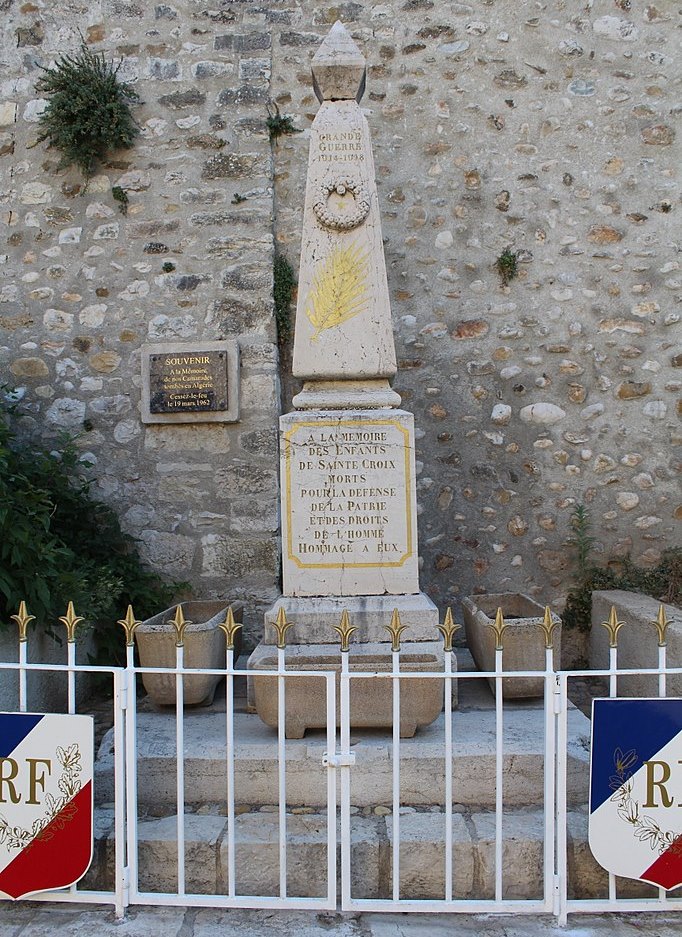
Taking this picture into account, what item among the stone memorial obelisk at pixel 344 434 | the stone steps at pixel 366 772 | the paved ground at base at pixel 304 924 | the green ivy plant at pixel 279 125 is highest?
the green ivy plant at pixel 279 125

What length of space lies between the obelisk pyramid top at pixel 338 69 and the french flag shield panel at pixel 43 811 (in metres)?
3.29

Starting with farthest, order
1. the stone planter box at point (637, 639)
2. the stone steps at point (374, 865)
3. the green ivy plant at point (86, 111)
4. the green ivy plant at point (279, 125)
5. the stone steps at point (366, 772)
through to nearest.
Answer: the green ivy plant at point (279, 125) → the green ivy plant at point (86, 111) → the stone planter box at point (637, 639) → the stone steps at point (366, 772) → the stone steps at point (374, 865)

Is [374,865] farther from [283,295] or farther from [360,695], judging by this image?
[283,295]

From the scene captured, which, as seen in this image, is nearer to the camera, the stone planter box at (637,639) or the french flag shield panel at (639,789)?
the french flag shield panel at (639,789)

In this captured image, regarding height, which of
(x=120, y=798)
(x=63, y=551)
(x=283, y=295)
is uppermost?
(x=283, y=295)

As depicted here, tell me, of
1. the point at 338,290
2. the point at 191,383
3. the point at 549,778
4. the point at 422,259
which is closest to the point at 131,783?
the point at 549,778

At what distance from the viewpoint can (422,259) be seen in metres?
5.49

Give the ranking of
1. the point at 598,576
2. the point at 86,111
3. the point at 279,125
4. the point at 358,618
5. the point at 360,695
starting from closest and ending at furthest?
the point at 360,695 → the point at 358,618 → the point at 598,576 → the point at 86,111 → the point at 279,125

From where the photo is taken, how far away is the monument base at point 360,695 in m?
3.19

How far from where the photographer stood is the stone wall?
5297mm

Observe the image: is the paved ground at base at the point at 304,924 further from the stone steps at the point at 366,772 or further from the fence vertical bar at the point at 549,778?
the stone steps at the point at 366,772

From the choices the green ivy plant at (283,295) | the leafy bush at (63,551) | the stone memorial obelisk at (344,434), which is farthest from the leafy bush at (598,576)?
the leafy bush at (63,551)

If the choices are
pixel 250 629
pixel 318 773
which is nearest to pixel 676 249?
pixel 250 629

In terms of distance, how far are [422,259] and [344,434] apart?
225 centimetres
